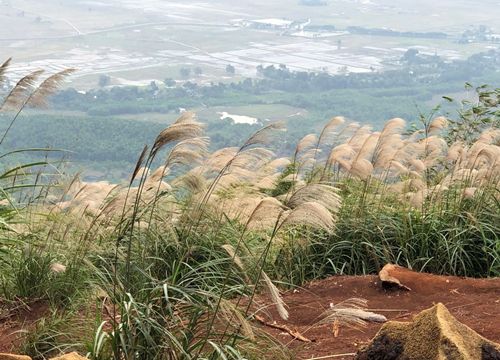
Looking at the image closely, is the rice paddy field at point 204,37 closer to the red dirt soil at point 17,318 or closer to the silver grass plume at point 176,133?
the red dirt soil at point 17,318

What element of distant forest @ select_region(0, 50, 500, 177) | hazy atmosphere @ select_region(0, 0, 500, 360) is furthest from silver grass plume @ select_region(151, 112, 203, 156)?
distant forest @ select_region(0, 50, 500, 177)

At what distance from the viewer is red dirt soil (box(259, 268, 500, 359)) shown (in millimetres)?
4477

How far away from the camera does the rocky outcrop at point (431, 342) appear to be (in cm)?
335

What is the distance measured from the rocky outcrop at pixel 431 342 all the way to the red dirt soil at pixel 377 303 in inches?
23.6

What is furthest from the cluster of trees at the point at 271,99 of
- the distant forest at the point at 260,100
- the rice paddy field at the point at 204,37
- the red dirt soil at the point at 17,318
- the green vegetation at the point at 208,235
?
the red dirt soil at the point at 17,318

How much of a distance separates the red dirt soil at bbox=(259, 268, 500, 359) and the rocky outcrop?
1.97 ft

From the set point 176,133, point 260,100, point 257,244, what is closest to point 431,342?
point 176,133

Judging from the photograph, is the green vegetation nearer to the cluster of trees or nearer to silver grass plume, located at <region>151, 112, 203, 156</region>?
silver grass plume, located at <region>151, 112, 203, 156</region>

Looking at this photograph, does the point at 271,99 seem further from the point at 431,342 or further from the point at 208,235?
the point at 431,342

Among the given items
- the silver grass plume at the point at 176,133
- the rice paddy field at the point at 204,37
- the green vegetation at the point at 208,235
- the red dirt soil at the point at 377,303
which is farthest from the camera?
the rice paddy field at the point at 204,37

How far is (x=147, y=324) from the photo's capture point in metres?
3.81

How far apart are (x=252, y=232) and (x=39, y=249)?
1575 millimetres

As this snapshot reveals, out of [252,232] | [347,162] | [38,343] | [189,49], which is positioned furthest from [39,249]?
[189,49]

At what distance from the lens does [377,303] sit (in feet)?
17.2
